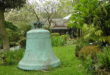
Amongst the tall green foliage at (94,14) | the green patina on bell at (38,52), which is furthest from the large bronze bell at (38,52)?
the tall green foliage at (94,14)

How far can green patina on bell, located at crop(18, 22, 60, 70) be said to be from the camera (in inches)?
244

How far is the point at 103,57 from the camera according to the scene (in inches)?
204

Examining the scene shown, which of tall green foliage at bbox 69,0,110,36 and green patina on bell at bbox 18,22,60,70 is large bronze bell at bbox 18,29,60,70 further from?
tall green foliage at bbox 69,0,110,36

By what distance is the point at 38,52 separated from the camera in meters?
6.30

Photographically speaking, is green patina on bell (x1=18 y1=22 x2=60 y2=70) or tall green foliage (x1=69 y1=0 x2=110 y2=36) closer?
green patina on bell (x1=18 y1=22 x2=60 y2=70)

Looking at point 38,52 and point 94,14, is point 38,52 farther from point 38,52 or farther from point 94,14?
point 94,14

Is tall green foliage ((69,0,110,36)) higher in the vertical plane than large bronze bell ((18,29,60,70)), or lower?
higher

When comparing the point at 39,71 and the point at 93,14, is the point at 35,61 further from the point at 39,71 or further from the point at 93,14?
the point at 93,14

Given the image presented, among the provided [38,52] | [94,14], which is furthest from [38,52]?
[94,14]

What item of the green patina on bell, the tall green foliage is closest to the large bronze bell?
the green patina on bell

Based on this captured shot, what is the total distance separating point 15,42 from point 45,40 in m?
9.05

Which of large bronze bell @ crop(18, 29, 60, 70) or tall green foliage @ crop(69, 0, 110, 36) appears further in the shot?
tall green foliage @ crop(69, 0, 110, 36)

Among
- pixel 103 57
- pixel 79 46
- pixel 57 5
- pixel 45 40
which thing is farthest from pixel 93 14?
pixel 57 5

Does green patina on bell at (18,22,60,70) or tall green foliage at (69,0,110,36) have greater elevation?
tall green foliage at (69,0,110,36)
